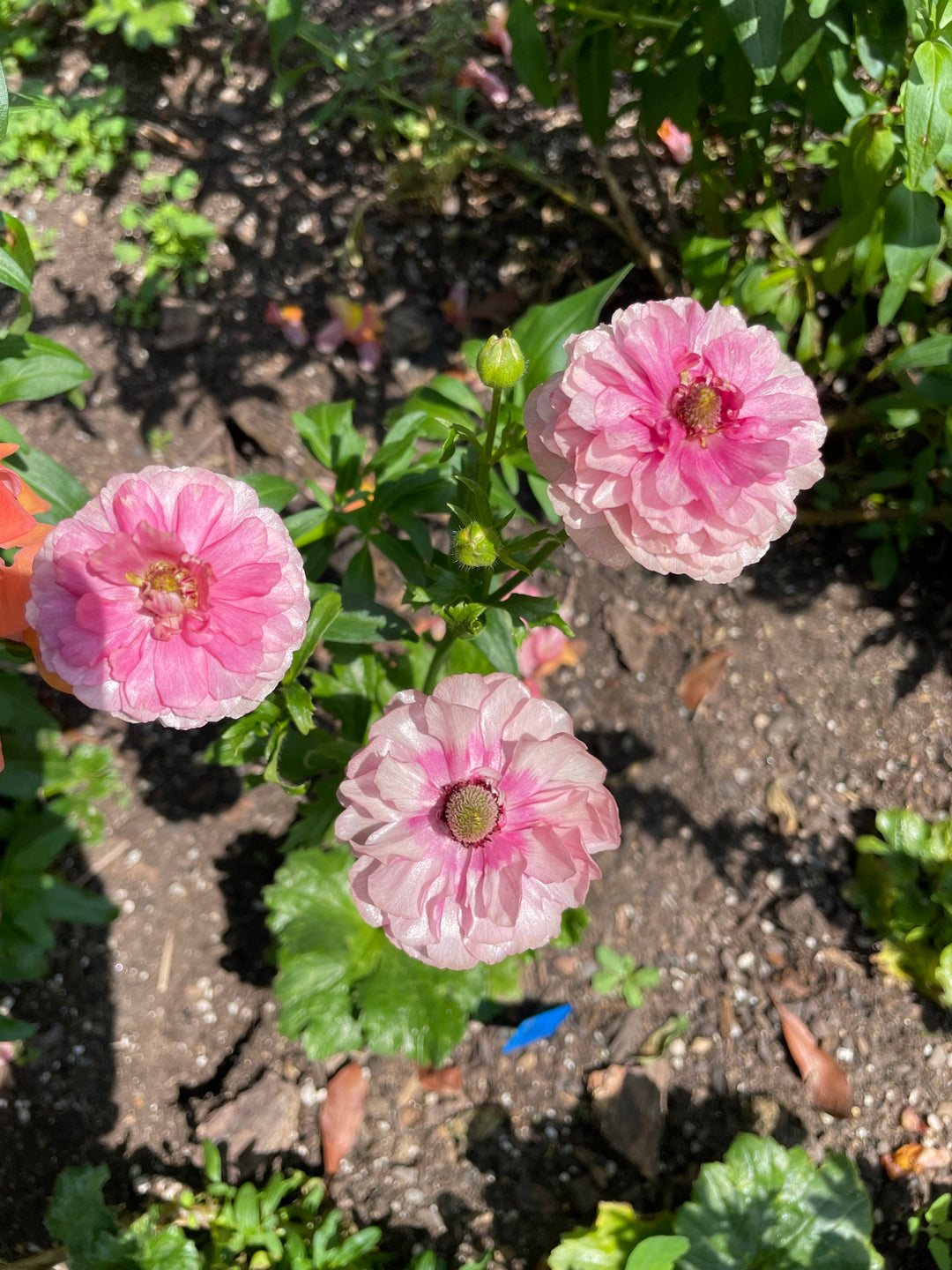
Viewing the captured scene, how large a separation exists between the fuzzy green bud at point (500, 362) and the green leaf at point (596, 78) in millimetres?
1263

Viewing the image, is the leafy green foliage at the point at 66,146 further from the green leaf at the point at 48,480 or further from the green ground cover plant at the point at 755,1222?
the green ground cover plant at the point at 755,1222

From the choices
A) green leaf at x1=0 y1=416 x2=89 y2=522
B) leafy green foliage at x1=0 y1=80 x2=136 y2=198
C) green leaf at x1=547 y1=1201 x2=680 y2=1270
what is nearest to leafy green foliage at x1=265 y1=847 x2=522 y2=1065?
green leaf at x1=547 y1=1201 x2=680 y2=1270

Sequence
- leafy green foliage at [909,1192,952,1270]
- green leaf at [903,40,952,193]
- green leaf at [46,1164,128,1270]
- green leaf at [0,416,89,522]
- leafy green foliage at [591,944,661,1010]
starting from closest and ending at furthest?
green leaf at [903,40,952,193] → green leaf at [0,416,89,522] → green leaf at [46,1164,128,1270] → leafy green foliage at [909,1192,952,1270] → leafy green foliage at [591,944,661,1010]

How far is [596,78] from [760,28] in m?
0.84

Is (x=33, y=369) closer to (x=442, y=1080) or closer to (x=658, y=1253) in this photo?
(x=442, y=1080)

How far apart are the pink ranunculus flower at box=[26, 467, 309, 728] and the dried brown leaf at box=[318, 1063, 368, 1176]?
4.91ft

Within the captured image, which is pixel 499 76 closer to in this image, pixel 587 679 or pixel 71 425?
pixel 71 425

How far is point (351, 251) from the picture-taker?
2.98 metres

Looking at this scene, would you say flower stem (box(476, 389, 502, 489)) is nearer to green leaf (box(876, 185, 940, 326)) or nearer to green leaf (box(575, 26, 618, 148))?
green leaf (box(876, 185, 940, 326))

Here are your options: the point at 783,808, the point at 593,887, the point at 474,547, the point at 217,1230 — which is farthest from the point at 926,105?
the point at 217,1230

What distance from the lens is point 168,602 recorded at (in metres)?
1.23

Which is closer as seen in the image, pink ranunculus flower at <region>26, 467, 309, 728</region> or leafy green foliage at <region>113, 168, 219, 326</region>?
pink ranunculus flower at <region>26, 467, 309, 728</region>

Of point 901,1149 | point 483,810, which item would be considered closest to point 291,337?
point 483,810

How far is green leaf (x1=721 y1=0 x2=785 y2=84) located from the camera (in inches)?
55.0
